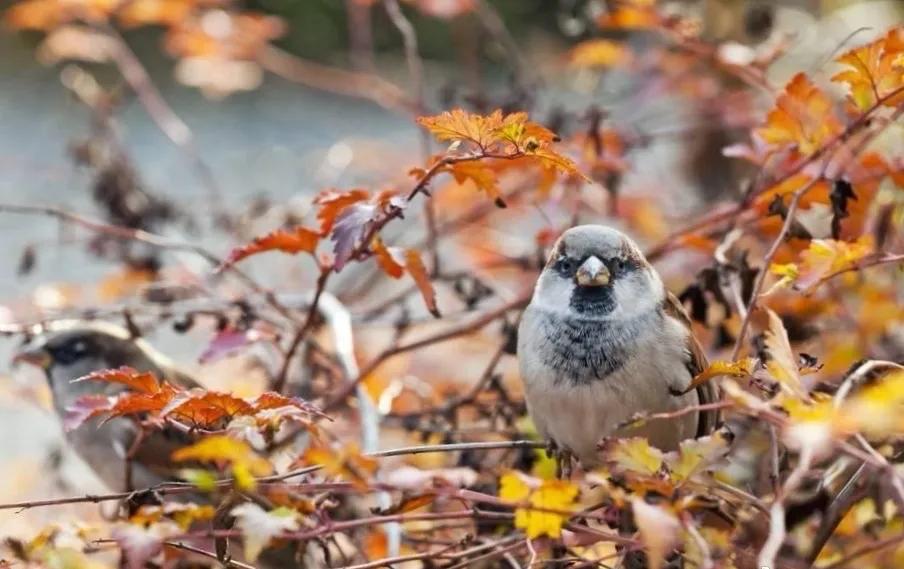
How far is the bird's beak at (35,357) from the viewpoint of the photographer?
78.6 inches

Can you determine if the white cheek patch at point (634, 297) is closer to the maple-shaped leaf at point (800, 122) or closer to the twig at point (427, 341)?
the maple-shaped leaf at point (800, 122)

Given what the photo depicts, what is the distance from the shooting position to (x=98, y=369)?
2.05 metres

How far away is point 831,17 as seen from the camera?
3822mm

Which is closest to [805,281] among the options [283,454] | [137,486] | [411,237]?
[283,454]

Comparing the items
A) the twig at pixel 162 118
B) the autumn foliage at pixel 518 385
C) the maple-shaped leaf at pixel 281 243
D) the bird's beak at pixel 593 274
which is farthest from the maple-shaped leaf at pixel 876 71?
the twig at pixel 162 118

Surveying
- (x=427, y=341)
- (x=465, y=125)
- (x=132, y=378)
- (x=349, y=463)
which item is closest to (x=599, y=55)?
(x=427, y=341)

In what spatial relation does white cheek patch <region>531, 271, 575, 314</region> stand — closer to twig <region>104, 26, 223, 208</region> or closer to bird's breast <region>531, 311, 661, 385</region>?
bird's breast <region>531, 311, 661, 385</region>

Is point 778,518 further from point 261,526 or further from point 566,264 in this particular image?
point 566,264

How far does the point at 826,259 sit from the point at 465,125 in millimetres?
357

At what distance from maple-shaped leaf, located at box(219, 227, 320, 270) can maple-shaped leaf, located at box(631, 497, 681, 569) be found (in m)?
0.56

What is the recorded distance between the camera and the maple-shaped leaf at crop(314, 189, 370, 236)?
123 centimetres

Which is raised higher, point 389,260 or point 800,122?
point 800,122

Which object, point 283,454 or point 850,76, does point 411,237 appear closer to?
point 283,454

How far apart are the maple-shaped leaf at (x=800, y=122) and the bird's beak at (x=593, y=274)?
0.22m
